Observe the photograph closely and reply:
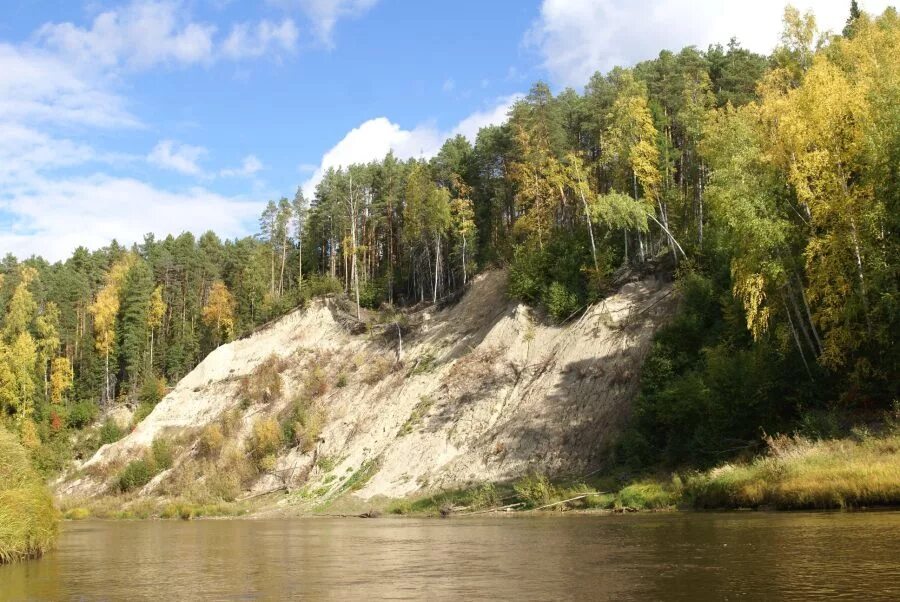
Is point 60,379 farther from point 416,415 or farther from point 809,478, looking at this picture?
point 809,478

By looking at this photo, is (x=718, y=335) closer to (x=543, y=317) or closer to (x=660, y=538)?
(x=543, y=317)

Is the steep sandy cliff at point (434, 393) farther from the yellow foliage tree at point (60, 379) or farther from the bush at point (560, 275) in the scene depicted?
the yellow foliage tree at point (60, 379)

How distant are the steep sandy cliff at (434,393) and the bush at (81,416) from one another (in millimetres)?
16876

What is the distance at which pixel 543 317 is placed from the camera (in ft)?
A: 179

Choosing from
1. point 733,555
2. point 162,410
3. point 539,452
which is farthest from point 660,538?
point 162,410

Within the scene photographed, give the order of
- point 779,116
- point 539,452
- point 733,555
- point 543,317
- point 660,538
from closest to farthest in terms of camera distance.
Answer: point 733,555 → point 660,538 → point 779,116 → point 539,452 → point 543,317

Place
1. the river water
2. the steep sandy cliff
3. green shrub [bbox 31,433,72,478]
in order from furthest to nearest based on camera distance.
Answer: green shrub [bbox 31,433,72,478]
the steep sandy cliff
the river water

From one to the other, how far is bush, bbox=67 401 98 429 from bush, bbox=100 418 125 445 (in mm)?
7833

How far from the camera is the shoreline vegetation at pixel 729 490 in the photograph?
23484 mm

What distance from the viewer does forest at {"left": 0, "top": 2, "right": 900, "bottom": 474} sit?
99.1 ft

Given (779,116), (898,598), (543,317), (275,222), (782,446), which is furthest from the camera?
(275,222)

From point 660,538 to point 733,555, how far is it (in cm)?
488

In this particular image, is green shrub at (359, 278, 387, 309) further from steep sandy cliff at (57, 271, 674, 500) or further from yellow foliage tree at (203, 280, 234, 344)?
yellow foliage tree at (203, 280, 234, 344)

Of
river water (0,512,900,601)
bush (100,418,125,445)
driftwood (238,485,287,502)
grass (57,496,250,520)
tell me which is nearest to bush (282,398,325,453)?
driftwood (238,485,287,502)
